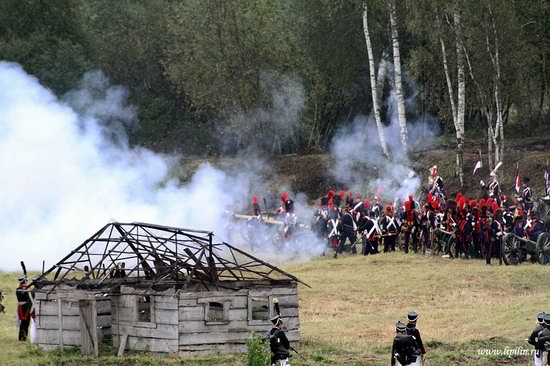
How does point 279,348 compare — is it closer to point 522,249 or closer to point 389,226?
point 522,249

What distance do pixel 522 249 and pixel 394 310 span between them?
7.27m

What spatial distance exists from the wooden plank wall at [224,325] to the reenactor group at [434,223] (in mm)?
12627

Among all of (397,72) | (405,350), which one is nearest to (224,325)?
(405,350)

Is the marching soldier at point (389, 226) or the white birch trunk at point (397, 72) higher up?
the white birch trunk at point (397, 72)

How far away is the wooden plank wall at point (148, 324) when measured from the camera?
2517cm

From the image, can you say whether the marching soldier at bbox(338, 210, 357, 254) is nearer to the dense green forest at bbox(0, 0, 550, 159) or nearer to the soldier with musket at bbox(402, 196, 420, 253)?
the soldier with musket at bbox(402, 196, 420, 253)

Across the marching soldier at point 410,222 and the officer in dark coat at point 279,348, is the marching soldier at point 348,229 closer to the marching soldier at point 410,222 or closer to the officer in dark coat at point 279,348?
the marching soldier at point 410,222

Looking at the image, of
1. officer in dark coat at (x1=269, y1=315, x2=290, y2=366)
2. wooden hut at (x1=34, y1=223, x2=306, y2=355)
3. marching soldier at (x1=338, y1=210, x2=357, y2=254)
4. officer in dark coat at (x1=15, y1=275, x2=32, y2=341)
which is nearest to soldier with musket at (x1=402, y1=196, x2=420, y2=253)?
marching soldier at (x1=338, y1=210, x2=357, y2=254)

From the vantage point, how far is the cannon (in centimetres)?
3603

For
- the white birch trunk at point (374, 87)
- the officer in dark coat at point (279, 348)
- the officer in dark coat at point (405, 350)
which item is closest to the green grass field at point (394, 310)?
the officer in dark coat at point (279, 348)

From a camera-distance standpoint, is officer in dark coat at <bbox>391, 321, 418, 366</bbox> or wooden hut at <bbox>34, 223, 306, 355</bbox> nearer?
officer in dark coat at <bbox>391, 321, 418, 366</bbox>

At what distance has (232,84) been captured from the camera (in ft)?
204

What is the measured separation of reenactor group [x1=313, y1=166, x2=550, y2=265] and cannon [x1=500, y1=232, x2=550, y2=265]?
10.7 inches

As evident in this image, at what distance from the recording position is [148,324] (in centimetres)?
2561
